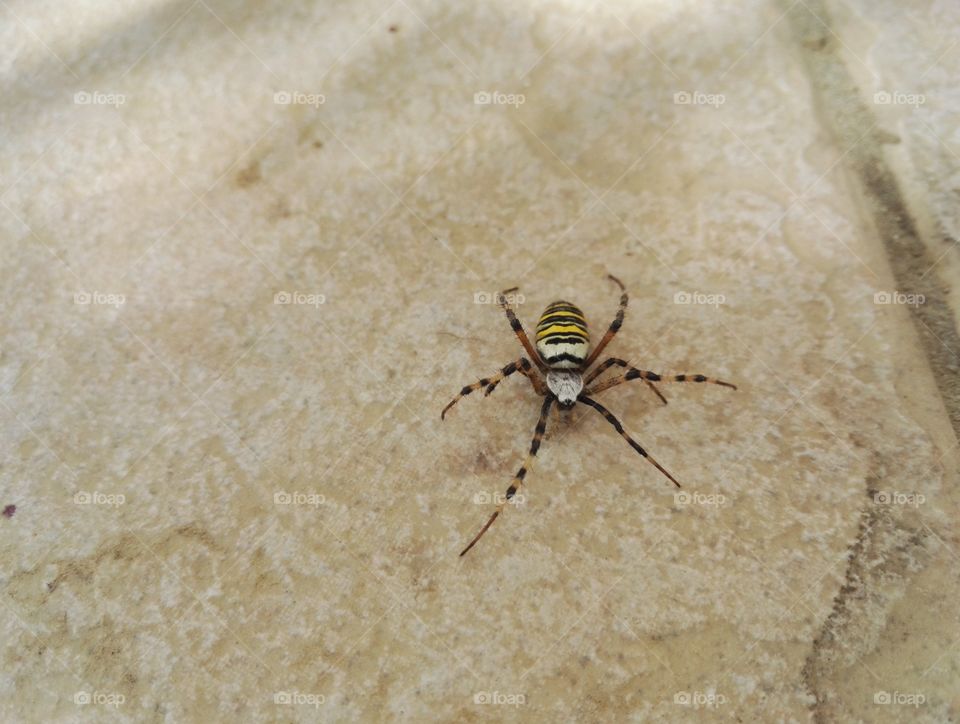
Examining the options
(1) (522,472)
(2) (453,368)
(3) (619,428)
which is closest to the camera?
(1) (522,472)

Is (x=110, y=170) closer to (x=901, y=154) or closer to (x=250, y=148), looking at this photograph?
(x=250, y=148)

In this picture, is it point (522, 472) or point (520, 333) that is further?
point (520, 333)

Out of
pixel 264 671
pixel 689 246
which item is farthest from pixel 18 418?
pixel 689 246

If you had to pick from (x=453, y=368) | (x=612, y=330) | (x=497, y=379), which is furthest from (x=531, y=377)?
(x=612, y=330)

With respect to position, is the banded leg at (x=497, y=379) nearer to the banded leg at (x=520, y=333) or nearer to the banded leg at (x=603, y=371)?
the banded leg at (x=520, y=333)

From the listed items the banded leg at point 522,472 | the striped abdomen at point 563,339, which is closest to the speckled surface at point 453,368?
the banded leg at point 522,472

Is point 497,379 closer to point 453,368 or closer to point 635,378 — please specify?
point 453,368
